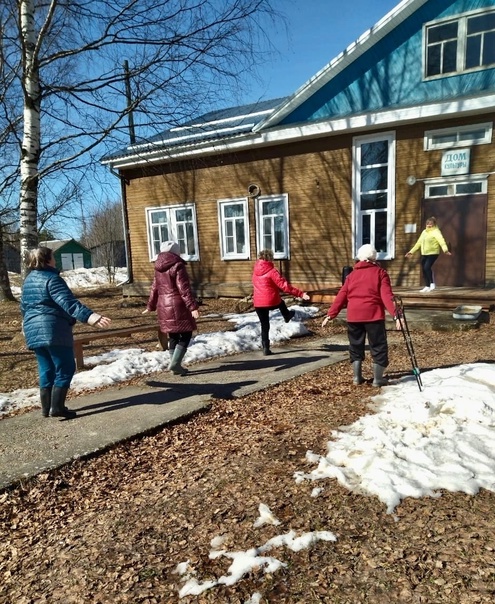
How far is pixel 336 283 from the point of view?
44.6 feet

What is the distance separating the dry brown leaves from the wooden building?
22.8ft

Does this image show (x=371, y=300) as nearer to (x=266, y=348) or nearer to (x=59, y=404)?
(x=266, y=348)

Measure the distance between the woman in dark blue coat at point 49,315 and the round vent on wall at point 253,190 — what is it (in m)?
10.8

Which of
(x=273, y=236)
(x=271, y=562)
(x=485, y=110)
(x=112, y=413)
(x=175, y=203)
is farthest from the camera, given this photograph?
(x=175, y=203)

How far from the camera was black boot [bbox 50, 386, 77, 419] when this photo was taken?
174 inches

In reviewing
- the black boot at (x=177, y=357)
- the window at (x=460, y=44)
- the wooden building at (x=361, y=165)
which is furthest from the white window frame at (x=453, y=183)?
the black boot at (x=177, y=357)

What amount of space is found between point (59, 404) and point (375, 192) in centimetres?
1054

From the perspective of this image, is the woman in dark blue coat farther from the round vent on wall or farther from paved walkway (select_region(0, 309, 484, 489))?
the round vent on wall

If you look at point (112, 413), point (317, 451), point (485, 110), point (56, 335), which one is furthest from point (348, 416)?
point (485, 110)

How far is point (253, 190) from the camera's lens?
1459cm

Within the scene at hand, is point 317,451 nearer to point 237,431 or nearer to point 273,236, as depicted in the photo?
point 237,431

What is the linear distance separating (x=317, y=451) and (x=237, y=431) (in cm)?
90

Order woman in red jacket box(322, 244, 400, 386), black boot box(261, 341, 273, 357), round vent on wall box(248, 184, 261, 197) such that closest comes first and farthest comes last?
woman in red jacket box(322, 244, 400, 386) → black boot box(261, 341, 273, 357) → round vent on wall box(248, 184, 261, 197)

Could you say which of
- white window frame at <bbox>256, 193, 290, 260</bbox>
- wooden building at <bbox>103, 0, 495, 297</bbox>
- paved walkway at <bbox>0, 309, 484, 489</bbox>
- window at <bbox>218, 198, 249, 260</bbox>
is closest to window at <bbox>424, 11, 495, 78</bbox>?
wooden building at <bbox>103, 0, 495, 297</bbox>
